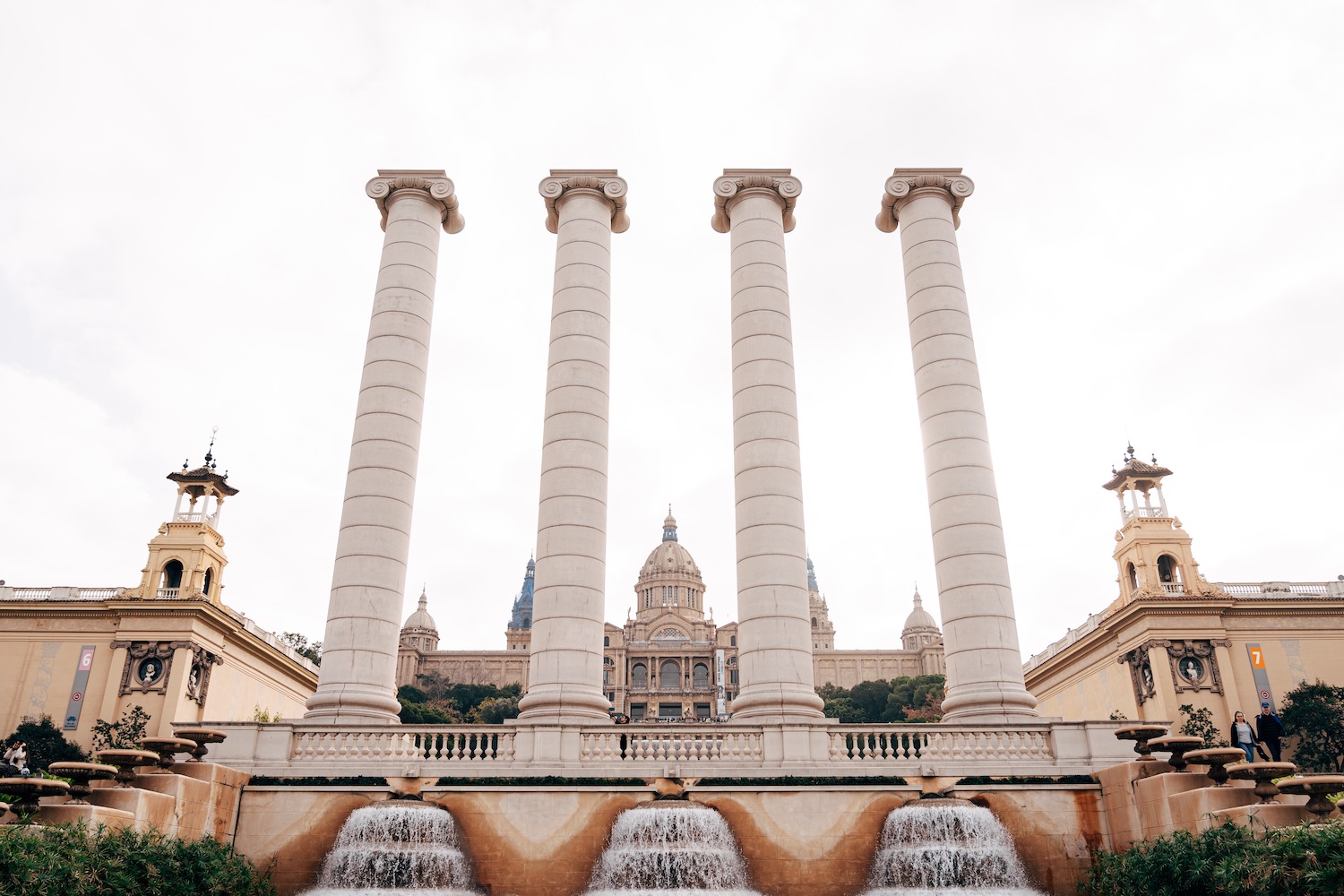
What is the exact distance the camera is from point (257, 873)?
94.4 feet

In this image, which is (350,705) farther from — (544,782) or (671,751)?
(671,751)

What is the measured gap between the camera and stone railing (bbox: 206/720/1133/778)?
1240 inches

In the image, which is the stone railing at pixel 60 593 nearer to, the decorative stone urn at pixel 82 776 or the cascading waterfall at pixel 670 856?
the decorative stone urn at pixel 82 776

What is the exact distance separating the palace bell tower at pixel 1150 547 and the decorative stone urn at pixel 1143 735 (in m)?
45.1

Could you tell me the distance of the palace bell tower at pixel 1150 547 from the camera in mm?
73875

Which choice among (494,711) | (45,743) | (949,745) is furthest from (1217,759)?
(494,711)

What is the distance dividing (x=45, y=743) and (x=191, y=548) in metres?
16.9

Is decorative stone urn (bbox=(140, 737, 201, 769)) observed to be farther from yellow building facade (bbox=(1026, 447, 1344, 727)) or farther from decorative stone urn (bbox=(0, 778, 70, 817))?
yellow building facade (bbox=(1026, 447, 1344, 727))

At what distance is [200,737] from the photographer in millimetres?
29406

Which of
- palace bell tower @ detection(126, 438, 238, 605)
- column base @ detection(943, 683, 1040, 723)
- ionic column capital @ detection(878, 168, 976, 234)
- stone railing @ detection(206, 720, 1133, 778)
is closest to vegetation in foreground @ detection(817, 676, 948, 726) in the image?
palace bell tower @ detection(126, 438, 238, 605)

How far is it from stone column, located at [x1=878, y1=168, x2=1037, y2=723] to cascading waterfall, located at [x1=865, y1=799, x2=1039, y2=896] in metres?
6.90

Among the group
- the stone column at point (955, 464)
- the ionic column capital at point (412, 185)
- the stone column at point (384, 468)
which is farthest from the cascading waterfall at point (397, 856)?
the ionic column capital at point (412, 185)

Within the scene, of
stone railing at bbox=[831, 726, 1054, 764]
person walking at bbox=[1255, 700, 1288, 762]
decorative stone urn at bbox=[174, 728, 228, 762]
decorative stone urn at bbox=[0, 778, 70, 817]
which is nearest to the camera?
decorative stone urn at bbox=[0, 778, 70, 817]

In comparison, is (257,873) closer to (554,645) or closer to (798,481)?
(554,645)
